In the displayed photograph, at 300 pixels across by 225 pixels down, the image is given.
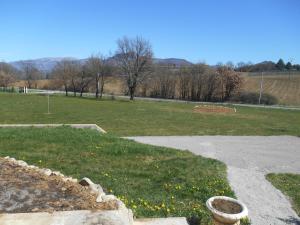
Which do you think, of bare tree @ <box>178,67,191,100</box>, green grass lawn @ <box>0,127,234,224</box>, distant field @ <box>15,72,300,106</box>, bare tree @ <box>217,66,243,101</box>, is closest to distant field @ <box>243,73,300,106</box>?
distant field @ <box>15,72,300,106</box>

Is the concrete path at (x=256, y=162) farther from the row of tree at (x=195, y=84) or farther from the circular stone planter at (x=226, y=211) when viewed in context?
the row of tree at (x=195, y=84)

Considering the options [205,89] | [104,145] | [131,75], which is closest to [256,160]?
[104,145]

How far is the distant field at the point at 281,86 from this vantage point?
191 feet

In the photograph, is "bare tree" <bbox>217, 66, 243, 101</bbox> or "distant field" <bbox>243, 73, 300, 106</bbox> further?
"bare tree" <bbox>217, 66, 243, 101</bbox>

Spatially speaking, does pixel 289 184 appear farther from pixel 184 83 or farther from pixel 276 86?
pixel 276 86

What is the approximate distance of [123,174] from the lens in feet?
30.1

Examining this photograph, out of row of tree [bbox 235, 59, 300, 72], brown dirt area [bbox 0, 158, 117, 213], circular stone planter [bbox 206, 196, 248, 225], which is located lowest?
brown dirt area [bbox 0, 158, 117, 213]

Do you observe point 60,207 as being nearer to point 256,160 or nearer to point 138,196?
point 138,196

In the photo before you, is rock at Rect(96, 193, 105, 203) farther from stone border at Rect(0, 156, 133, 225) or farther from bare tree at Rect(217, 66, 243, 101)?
bare tree at Rect(217, 66, 243, 101)

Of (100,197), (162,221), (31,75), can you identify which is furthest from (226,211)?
(31,75)

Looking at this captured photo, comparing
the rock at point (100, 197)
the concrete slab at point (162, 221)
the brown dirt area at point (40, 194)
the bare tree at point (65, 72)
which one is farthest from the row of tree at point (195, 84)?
the concrete slab at point (162, 221)

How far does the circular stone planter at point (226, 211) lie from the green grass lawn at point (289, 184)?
2.48m

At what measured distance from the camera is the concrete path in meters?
7.27

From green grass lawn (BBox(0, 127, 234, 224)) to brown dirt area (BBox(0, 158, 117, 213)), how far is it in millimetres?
1013
